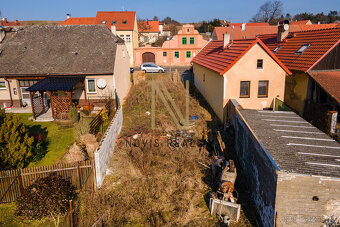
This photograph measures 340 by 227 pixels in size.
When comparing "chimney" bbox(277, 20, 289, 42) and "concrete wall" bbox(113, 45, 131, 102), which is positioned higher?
"chimney" bbox(277, 20, 289, 42)

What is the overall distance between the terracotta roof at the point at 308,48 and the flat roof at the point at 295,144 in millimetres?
6132

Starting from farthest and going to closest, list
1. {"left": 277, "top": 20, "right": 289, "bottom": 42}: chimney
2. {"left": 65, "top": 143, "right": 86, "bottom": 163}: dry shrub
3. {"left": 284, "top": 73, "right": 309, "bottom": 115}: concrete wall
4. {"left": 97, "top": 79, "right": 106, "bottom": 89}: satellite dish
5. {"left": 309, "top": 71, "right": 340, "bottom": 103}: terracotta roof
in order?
1. {"left": 277, "top": 20, "right": 289, "bottom": 42}: chimney
2. {"left": 97, "top": 79, "right": 106, "bottom": 89}: satellite dish
3. {"left": 284, "top": 73, "right": 309, "bottom": 115}: concrete wall
4. {"left": 309, "top": 71, "right": 340, "bottom": 103}: terracotta roof
5. {"left": 65, "top": 143, "right": 86, "bottom": 163}: dry shrub

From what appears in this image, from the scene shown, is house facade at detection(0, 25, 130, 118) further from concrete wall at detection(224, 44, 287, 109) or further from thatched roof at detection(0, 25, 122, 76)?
concrete wall at detection(224, 44, 287, 109)

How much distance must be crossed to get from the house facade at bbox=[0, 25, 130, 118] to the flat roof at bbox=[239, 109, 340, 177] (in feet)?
40.3

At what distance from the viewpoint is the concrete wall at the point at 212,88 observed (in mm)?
17891

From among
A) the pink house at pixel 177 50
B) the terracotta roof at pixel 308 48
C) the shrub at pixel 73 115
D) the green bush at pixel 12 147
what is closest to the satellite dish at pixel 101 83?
the shrub at pixel 73 115

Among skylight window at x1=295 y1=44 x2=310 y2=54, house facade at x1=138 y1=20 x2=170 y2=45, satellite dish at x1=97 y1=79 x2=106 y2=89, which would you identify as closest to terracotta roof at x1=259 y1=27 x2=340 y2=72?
skylight window at x1=295 y1=44 x2=310 y2=54

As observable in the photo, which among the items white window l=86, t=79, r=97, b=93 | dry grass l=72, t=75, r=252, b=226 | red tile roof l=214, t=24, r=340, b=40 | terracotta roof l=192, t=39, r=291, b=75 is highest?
red tile roof l=214, t=24, r=340, b=40

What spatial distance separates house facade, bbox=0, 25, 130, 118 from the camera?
20438mm

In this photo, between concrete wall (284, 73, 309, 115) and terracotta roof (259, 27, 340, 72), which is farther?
concrete wall (284, 73, 309, 115)

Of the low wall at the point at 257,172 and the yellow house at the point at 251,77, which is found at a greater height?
the yellow house at the point at 251,77

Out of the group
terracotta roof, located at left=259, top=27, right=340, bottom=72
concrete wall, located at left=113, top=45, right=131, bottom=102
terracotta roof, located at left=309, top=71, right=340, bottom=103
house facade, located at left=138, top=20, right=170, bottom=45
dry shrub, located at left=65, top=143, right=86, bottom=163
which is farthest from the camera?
house facade, located at left=138, top=20, right=170, bottom=45

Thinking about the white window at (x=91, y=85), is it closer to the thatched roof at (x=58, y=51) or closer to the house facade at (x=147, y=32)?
the thatched roof at (x=58, y=51)

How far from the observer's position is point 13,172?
34.2ft
